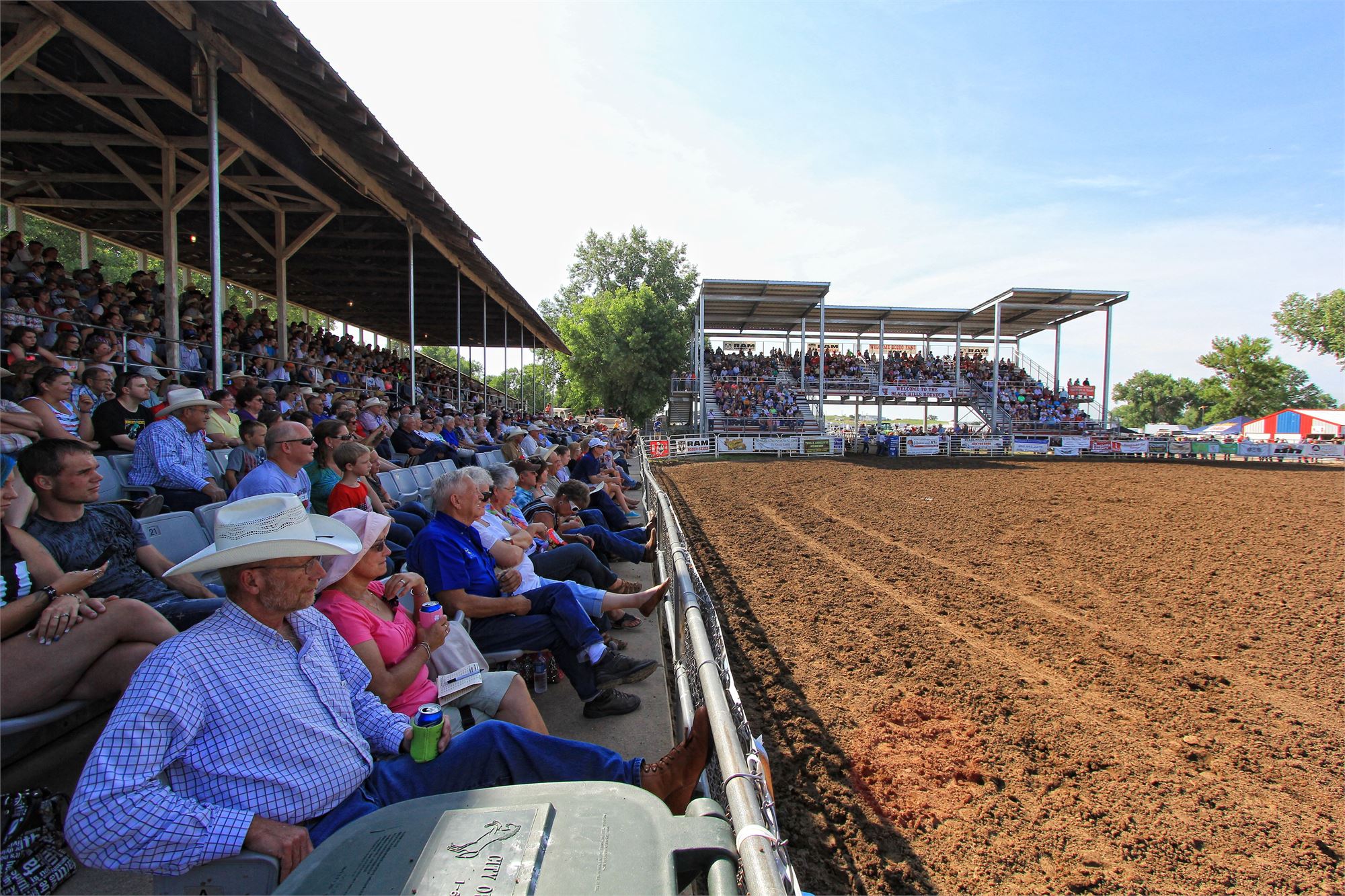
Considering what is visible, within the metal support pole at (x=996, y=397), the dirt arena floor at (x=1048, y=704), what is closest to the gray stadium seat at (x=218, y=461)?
the dirt arena floor at (x=1048, y=704)

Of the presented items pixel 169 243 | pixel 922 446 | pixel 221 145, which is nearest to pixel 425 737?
pixel 221 145

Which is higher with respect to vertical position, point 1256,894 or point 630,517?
point 630,517

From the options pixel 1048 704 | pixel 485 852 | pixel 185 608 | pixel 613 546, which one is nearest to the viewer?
pixel 485 852

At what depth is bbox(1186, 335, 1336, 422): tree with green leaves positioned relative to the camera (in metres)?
64.2

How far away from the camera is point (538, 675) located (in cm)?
397

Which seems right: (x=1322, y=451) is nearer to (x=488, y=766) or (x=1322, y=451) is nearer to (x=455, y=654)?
(x=455, y=654)

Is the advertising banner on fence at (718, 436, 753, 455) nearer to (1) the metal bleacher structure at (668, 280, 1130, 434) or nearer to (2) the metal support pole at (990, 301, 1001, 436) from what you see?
(1) the metal bleacher structure at (668, 280, 1130, 434)

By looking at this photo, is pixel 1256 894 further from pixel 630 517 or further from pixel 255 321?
pixel 255 321

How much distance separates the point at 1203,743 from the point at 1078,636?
168 centimetres

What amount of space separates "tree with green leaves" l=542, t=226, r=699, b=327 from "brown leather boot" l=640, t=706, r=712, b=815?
5135 centimetres

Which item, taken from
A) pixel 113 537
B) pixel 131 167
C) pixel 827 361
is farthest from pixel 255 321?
pixel 827 361

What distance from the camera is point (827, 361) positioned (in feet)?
127

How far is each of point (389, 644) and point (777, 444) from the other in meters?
27.1

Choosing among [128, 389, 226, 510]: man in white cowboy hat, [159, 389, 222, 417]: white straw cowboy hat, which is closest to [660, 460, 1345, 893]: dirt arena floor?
[128, 389, 226, 510]: man in white cowboy hat
